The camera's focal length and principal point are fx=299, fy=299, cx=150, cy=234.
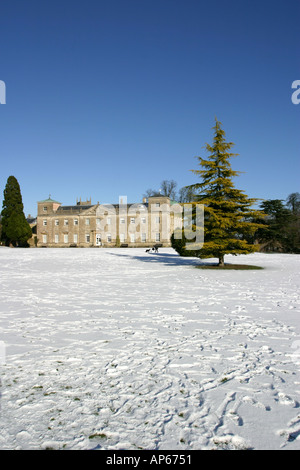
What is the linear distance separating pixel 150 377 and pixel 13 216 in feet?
160

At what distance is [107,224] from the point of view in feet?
197

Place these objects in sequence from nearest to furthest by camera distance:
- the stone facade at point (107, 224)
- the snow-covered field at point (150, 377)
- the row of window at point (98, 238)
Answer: the snow-covered field at point (150, 377) < the stone facade at point (107, 224) < the row of window at point (98, 238)

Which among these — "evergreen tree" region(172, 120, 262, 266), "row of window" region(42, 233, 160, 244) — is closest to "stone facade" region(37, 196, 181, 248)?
"row of window" region(42, 233, 160, 244)

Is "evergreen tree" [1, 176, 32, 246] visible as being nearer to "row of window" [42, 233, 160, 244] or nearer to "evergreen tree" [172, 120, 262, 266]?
"row of window" [42, 233, 160, 244]

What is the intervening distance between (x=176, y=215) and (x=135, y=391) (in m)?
15.6

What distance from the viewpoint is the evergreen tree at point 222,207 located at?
17.0m

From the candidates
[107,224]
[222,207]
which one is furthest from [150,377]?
[107,224]

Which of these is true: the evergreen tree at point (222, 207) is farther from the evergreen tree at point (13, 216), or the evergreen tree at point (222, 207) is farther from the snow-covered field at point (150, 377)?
the evergreen tree at point (13, 216)

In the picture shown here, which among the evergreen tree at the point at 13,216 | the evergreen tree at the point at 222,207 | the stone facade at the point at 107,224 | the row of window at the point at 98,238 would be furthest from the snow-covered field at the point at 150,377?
the row of window at the point at 98,238

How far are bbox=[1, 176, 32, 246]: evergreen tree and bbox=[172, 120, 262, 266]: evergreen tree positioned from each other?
37.5 m

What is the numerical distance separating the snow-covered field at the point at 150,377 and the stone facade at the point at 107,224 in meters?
48.7

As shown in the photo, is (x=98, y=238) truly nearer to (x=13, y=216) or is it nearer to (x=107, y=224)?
(x=107, y=224)
